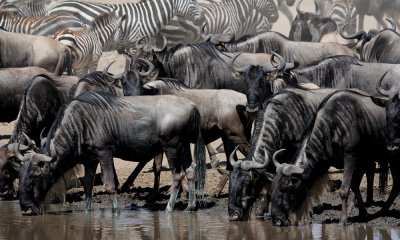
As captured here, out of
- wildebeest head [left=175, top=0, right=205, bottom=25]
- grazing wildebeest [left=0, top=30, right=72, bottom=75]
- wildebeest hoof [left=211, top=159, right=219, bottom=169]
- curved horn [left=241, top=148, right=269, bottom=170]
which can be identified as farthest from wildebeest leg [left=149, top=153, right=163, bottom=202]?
wildebeest head [left=175, top=0, right=205, bottom=25]

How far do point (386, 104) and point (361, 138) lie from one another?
42 centimetres

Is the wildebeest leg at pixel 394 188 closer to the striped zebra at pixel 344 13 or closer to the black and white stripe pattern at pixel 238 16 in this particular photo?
the black and white stripe pattern at pixel 238 16

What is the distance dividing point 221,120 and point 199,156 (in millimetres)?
536

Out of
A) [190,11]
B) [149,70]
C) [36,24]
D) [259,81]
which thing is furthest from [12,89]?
[190,11]

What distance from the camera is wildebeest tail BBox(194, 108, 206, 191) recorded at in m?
14.5

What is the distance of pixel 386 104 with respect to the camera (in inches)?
519

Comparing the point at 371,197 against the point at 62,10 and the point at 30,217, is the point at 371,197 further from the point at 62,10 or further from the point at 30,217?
the point at 62,10

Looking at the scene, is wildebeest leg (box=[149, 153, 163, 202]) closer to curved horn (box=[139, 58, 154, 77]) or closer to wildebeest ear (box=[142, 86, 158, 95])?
wildebeest ear (box=[142, 86, 158, 95])

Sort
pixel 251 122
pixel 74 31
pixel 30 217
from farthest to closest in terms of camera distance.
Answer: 1. pixel 74 31
2. pixel 251 122
3. pixel 30 217

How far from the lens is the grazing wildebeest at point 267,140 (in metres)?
13.5

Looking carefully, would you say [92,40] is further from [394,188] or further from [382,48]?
[394,188]

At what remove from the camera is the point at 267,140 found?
13.9 metres

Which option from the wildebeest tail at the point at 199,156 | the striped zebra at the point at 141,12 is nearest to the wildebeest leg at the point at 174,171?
the wildebeest tail at the point at 199,156

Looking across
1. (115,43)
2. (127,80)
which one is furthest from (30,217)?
(115,43)
